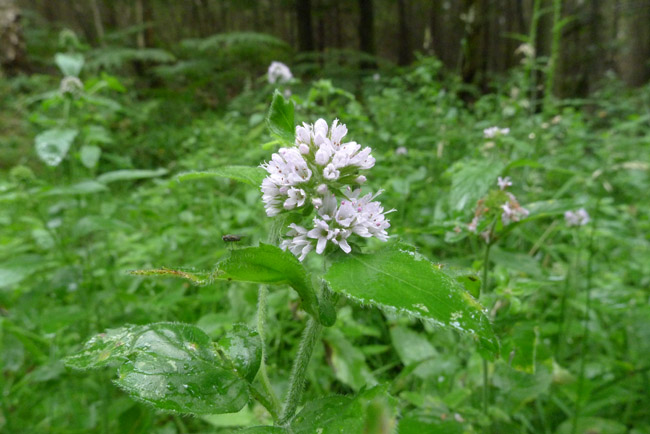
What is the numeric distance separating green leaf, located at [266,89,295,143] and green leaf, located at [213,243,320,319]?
0.79 ft

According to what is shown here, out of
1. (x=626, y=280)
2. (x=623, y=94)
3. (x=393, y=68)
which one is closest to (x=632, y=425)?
(x=626, y=280)

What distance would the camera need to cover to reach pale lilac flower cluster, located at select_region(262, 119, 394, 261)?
65cm

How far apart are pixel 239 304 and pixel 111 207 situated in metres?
0.90

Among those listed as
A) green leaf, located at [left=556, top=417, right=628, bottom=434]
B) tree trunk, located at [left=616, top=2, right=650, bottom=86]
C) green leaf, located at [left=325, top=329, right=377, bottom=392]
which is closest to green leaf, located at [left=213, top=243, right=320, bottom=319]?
green leaf, located at [left=325, top=329, right=377, bottom=392]

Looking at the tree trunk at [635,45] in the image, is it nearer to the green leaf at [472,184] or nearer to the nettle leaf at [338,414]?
the green leaf at [472,184]

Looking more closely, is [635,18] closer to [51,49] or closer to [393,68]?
[393,68]

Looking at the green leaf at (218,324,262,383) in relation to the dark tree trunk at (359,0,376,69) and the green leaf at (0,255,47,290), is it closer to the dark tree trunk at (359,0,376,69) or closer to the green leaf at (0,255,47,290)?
the green leaf at (0,255,47,290)

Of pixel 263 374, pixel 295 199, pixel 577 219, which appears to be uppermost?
pixel 295 199

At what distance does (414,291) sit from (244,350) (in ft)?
0.86

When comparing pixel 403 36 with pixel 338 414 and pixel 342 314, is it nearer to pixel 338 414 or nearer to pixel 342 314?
pixel 342 314

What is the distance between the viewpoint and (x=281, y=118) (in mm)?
721

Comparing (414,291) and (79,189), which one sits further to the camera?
(79,189)

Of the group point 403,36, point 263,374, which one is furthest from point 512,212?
point 403,36

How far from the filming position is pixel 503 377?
54.2 inches
